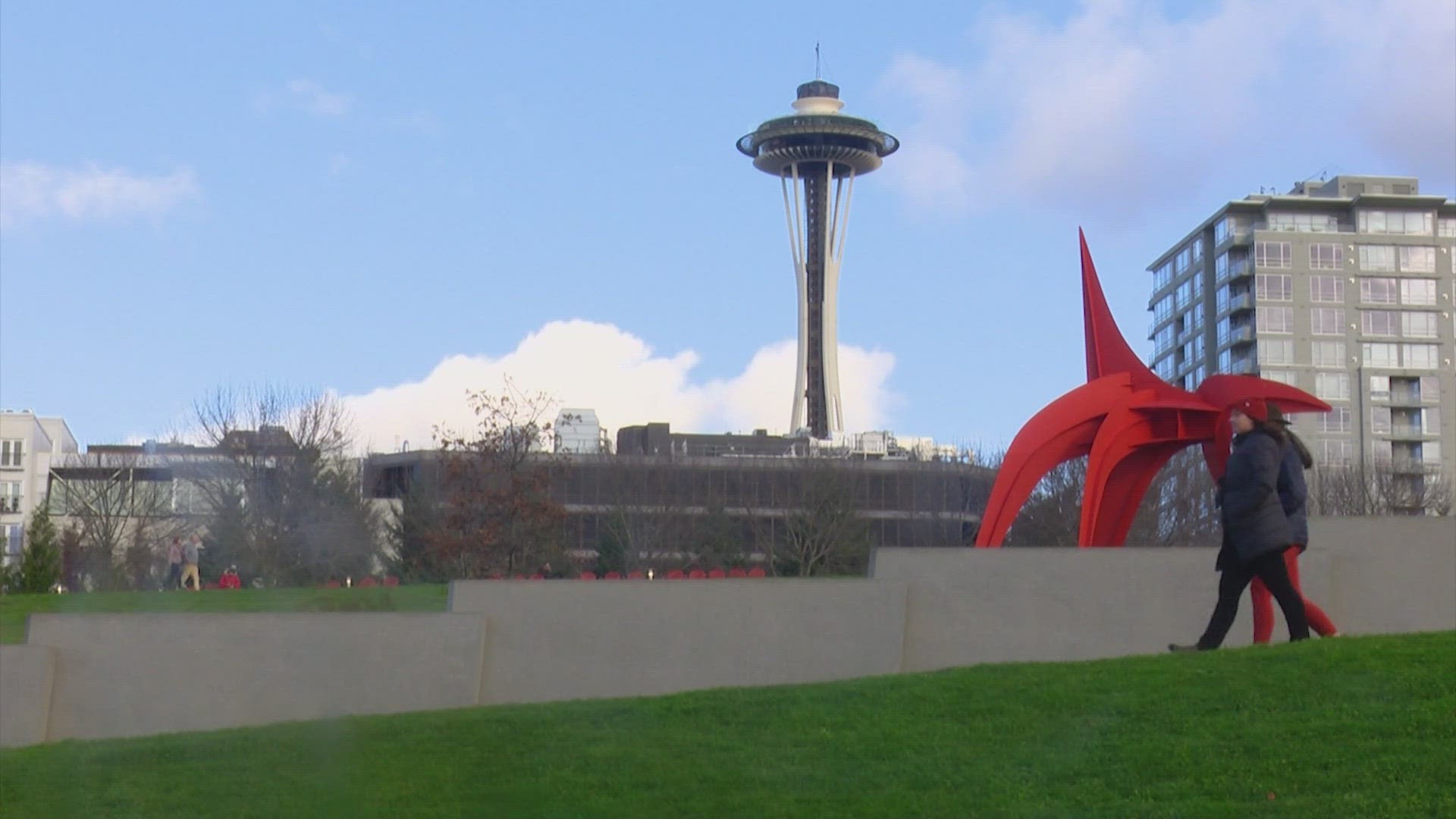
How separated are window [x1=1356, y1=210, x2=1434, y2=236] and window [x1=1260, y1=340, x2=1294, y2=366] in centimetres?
770

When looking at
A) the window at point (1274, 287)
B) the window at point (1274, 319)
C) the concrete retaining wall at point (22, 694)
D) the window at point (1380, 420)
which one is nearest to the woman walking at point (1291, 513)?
the concrete retaining wall at point (22, 694)

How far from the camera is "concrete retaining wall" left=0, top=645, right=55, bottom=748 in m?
14.7

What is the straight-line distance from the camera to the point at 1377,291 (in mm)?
89312

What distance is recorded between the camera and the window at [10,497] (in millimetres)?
78750

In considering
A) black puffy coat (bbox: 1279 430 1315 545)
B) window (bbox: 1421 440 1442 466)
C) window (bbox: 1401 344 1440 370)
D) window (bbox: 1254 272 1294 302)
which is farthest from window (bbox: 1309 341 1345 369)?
black puffy coat (bbox: 1279 430 1315 545)

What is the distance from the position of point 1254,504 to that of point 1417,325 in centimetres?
8603

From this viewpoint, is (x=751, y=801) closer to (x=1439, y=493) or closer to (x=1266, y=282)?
(x=1439, y=493)

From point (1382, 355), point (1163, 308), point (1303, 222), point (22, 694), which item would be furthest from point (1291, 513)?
point (1163, 308)

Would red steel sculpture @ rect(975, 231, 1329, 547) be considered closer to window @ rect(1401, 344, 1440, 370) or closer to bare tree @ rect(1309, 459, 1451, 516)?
bare tree @ rect(1309, 459, 1451, 516)

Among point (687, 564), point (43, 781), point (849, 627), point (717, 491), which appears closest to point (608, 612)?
point (849, 627)

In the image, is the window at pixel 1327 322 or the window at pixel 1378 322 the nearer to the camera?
the window at pixel 1327 322

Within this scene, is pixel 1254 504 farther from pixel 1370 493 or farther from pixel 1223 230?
pixel 1223 230

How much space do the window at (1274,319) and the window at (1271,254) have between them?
2.38 metres

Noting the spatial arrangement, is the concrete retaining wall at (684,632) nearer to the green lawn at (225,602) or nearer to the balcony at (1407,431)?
the green lawn at (225,602)
